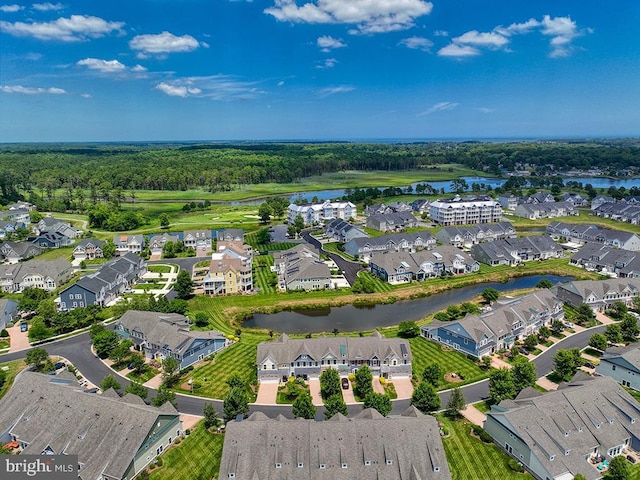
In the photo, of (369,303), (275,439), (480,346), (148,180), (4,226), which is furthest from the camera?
(148,180)

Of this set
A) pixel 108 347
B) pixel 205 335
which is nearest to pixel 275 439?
pixel 205 335

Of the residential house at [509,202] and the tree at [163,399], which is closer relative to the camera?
the tree at [163,399]

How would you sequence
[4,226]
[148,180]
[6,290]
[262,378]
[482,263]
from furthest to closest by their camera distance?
[148,180] < [4,226] < [482,263] < [6,290] < [262,378]

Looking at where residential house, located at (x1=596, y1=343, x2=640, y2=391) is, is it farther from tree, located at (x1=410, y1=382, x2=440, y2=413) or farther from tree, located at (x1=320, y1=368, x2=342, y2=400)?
tree, located at (x1=320, y1=368, x2=342, y2=400)

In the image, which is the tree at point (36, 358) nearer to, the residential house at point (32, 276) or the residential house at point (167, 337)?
the residential house at point (167, 337)

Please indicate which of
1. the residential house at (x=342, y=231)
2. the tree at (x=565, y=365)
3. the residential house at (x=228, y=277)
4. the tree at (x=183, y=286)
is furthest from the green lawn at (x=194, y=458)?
the residential house at (x=342, y=231)

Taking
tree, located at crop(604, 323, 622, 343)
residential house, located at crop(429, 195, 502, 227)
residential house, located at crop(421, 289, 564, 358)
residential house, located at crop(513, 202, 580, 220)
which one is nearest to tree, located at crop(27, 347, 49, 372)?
residential house, located at crop(421, 289, 564, 358)

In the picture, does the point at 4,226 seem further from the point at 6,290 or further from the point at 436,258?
the point at 436,258
